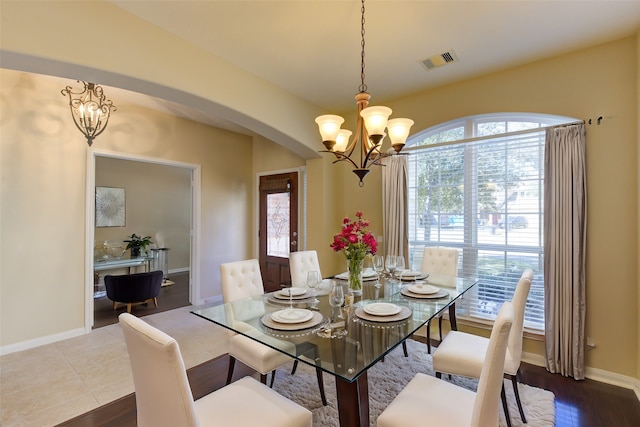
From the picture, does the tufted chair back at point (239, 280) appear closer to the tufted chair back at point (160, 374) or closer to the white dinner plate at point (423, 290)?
the tufted chair back at point (160, 374)

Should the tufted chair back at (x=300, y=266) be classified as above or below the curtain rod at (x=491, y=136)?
below

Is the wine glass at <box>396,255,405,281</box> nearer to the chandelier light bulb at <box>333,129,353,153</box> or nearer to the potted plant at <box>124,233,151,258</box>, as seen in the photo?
the chandelier light bulb at <box>333,129,353,153</box>

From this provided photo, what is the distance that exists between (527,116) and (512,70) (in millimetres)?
484

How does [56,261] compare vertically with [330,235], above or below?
below

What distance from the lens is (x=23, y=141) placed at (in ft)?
10.6

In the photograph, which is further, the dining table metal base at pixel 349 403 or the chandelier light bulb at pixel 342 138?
the chandelier light bulb at pixel 342 138

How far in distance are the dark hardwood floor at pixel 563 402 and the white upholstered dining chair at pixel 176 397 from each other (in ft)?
3.68

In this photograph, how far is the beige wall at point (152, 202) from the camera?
6000 mm

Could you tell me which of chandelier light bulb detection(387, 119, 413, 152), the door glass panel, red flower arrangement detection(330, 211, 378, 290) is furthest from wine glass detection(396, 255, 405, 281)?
the door glass panel

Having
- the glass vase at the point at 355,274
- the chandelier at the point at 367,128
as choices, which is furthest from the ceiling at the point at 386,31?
the glass vase at the point at 355,274

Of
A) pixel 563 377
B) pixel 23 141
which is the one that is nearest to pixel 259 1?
pixel 23 141

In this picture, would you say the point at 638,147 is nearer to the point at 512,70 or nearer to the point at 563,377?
the point at 512,70

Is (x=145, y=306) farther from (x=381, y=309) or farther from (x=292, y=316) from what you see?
(x=381, y=309)

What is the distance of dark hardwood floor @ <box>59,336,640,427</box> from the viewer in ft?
6.73
